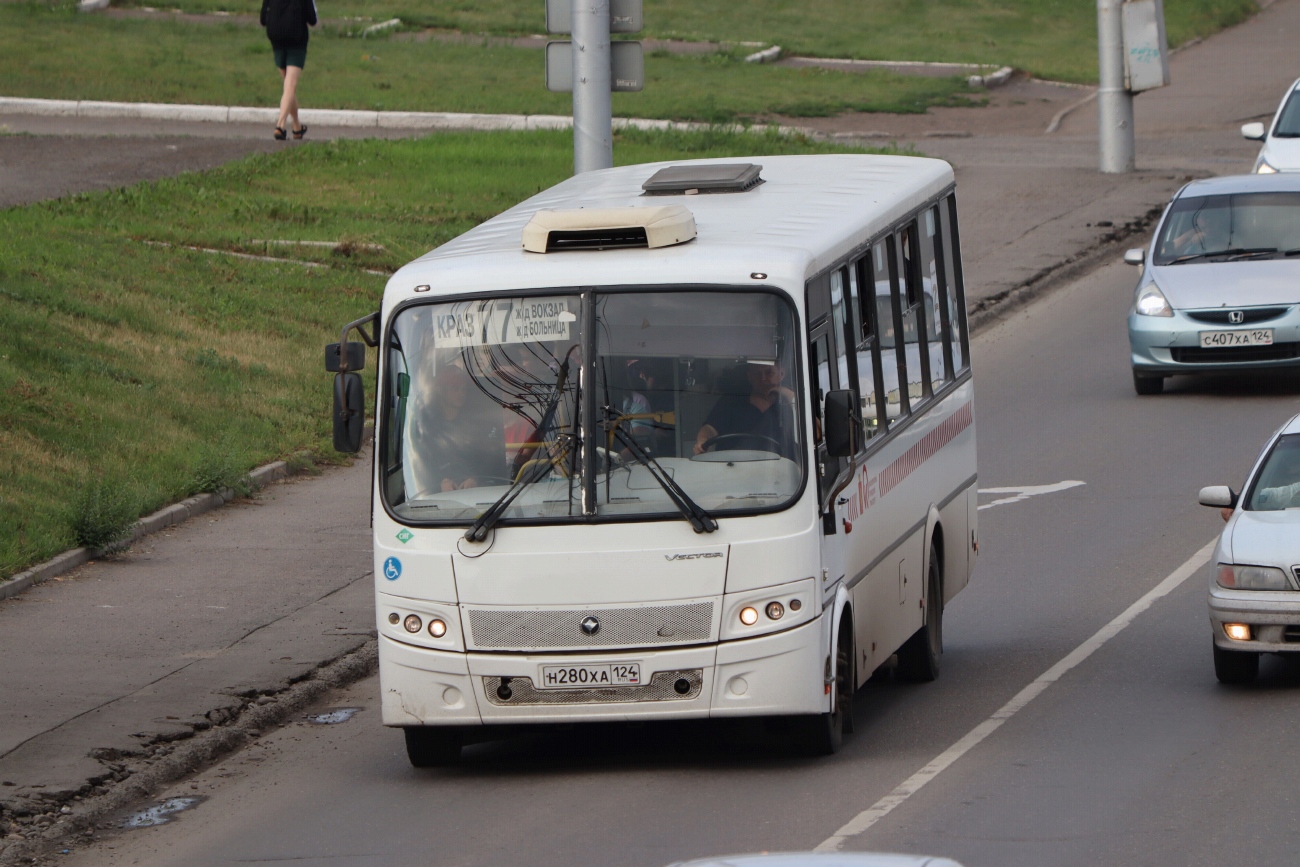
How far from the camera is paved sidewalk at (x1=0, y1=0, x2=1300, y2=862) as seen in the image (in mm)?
10602

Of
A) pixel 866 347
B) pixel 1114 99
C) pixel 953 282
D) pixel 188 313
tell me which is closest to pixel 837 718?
pixel 866 347

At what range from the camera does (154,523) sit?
52.0 ft

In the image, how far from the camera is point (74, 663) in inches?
477

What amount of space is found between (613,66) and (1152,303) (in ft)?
20.6

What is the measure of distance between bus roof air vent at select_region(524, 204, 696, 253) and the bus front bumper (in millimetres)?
1812

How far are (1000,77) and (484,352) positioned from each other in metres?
32.9

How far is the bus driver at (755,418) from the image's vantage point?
9.64 m

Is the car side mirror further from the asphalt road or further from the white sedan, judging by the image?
the asphalt road

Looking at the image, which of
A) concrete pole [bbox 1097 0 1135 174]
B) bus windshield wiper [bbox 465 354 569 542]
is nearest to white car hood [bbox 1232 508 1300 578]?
bus windshield wiper [bbox 465 354 569 542]

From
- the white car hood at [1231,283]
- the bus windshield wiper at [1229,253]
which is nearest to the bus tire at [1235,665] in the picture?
the white car hood at [1231,283]

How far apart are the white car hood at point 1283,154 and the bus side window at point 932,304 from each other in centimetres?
1384

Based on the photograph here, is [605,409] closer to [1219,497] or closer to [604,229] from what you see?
[604,229]

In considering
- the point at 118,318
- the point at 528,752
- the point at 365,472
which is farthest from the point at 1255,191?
the point at 528,752

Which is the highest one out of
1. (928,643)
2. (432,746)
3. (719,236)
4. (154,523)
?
(719,236)
